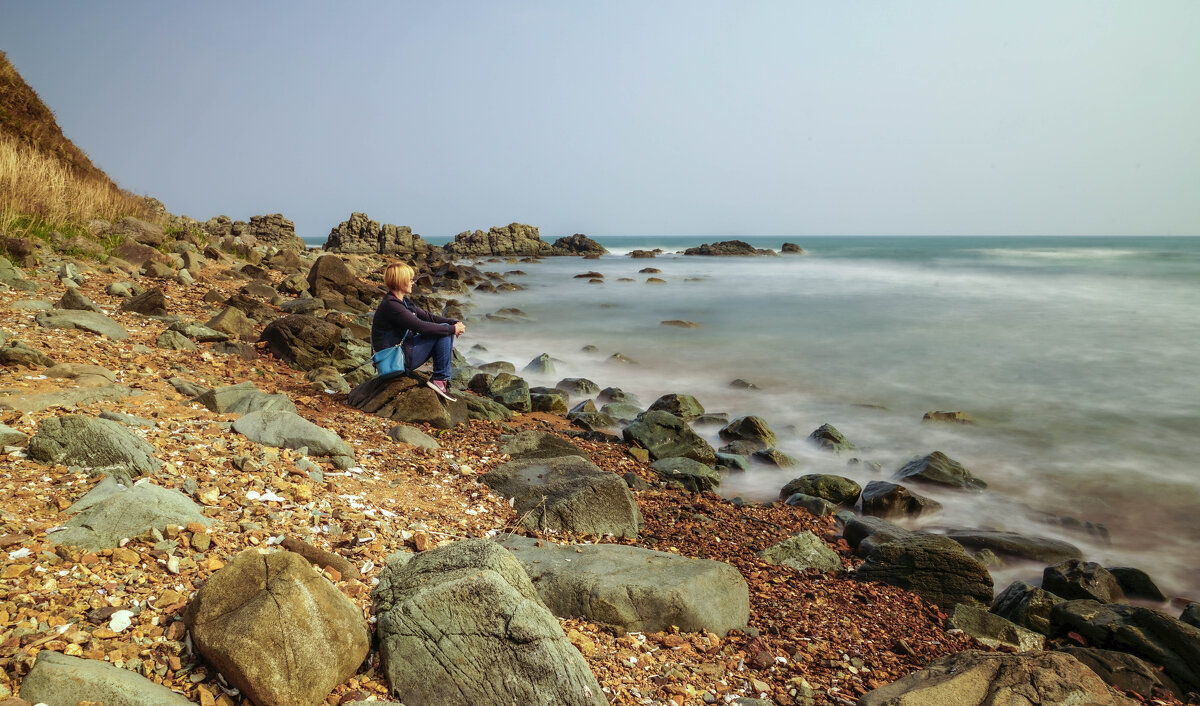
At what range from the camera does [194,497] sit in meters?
3.82

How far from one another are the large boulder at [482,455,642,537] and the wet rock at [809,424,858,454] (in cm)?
503

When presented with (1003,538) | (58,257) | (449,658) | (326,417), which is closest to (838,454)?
(1003,538)

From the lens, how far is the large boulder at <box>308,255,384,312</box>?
15406 millimetres

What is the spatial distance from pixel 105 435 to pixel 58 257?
8.56 metres

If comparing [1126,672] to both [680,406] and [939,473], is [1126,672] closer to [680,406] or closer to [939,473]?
[939,473]

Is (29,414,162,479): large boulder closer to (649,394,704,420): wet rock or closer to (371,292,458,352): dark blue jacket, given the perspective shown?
(371,292,458,352): dark blue jacket

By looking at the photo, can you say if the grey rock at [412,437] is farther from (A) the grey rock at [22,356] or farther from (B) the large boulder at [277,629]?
(B) the large boulder at [277,629]

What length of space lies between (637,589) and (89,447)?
11.0 ft

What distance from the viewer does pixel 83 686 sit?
85.0 inches

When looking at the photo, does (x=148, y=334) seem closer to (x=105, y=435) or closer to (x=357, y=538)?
(x=105, y=435)

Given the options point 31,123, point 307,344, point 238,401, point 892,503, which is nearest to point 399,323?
point 238,401

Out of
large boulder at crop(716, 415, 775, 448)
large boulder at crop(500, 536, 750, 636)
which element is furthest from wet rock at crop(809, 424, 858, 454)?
large boulder at crop(500, 536, 750, 636)

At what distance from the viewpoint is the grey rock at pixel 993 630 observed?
15.2ft

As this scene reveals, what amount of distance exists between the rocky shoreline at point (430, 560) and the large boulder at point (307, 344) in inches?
1.7
